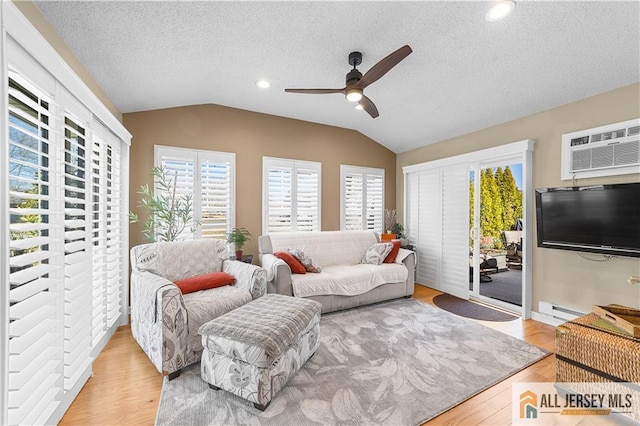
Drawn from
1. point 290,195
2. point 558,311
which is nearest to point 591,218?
point 558,311

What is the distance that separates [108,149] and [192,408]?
2535 millimetres

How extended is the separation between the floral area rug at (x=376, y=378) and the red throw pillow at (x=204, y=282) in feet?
2.29

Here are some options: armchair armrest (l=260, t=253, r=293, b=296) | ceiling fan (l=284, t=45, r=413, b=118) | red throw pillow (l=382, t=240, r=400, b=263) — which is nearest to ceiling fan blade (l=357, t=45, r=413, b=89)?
ceiling fan (l=284, t=45, r=413, b=118)

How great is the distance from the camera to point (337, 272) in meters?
3.72

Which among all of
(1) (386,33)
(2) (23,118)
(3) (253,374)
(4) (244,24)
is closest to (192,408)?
(3) (253,374)

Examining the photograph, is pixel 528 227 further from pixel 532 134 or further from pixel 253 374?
pixel 253 374

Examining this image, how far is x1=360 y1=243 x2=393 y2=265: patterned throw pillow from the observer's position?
162 inches

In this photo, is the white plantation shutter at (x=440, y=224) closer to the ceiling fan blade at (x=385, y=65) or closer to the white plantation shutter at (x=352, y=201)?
the white plantation shutter at (x=352, y=201)

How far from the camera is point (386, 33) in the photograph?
2.34 meters

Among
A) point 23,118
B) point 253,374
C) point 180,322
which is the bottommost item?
point 253,374

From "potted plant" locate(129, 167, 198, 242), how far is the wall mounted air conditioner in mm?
4424

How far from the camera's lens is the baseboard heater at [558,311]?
304cm

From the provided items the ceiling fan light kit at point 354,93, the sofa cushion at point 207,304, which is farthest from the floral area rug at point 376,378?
the ceiling fan light kit at point 354,93
